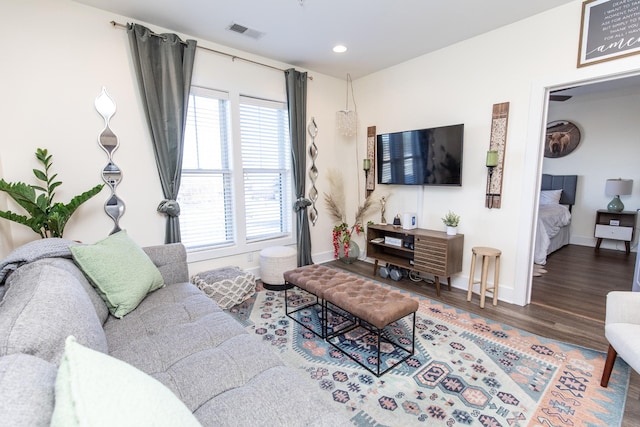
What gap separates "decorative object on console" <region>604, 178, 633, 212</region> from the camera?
16.0 ft

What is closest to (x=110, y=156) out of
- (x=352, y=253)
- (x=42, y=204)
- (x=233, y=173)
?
(x=42, y=204)

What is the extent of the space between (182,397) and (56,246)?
52.1 inches

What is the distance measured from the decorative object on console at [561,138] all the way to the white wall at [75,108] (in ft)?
20.7

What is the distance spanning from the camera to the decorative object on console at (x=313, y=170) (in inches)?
166

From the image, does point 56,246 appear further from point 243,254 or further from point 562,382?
point 562,382

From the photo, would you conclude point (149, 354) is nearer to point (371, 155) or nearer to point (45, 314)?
point (45, 314)

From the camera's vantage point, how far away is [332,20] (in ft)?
9.14

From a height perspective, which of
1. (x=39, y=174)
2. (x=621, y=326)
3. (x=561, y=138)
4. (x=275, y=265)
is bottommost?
(x=275, y=265)

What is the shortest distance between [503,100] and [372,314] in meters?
2.62

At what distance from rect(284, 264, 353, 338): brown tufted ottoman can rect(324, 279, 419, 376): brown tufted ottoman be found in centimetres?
9

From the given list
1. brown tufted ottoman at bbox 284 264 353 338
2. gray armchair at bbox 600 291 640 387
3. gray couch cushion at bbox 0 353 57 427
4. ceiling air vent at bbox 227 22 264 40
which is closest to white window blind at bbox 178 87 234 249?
ceiling air vent at bbox 227 22 264 40

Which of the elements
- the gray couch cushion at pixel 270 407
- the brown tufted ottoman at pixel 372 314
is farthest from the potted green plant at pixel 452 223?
the gray couch cushion at pixel 270 407

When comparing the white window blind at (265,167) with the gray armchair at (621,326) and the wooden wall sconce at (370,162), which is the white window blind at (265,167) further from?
the gray armchair at (621,326)

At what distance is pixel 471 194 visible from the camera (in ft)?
11.0
